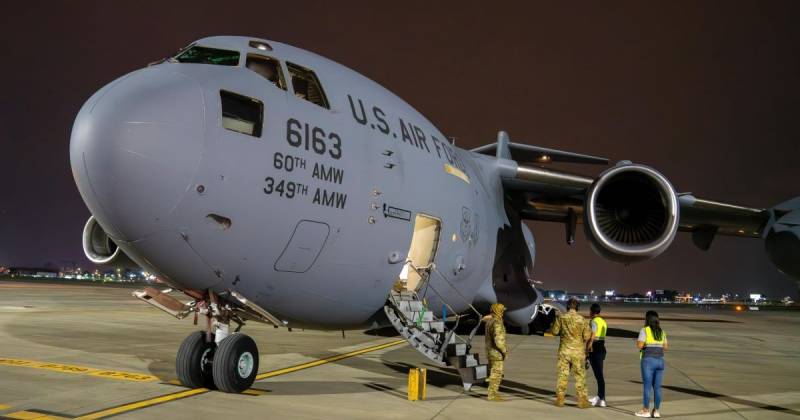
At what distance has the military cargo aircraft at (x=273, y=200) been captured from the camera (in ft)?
19.4

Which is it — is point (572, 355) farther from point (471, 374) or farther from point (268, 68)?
point (268, 68)

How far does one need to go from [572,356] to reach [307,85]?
462 centimetres

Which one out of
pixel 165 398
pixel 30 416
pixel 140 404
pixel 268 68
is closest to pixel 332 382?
pixel 165 398

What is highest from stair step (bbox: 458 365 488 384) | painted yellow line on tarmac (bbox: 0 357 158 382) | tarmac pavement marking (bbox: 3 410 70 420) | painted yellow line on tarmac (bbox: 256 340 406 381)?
stair step (bbox: 458 365 488 384)

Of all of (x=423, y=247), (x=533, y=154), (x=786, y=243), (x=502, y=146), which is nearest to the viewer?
(x=423, y=247)

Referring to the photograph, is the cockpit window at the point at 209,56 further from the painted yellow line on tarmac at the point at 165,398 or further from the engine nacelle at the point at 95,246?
the engine nacelle at the point at 95,246

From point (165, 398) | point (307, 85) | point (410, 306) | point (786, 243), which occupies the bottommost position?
point (165, 398)

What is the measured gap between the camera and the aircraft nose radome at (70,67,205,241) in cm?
574

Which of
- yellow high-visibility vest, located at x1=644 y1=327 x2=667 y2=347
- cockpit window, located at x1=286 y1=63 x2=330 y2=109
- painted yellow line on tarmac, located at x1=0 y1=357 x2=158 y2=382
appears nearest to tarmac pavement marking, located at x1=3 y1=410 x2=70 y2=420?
painted yellow line on tarmac, located at x1=0 y1=357 x2=158 y2=382

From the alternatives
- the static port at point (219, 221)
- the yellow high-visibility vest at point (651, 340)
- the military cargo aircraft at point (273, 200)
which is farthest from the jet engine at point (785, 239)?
the static port at point (219, 221)

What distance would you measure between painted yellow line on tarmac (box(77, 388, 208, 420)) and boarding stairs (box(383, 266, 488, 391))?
2601 mm

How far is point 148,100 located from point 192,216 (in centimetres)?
112

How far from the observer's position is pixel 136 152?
5734mm

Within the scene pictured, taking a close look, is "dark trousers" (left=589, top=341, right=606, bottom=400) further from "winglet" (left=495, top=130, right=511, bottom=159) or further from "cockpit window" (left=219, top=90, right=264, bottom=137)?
"winglet" (left=495, top=130, right=511, bottom=159)
